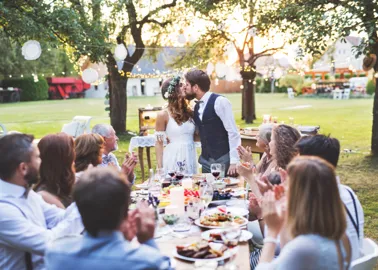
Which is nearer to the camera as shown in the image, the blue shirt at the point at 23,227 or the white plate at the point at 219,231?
the blue shirt at the point at 23,227

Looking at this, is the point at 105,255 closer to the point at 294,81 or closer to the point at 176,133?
the point at 176,133

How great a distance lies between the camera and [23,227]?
7.16ft

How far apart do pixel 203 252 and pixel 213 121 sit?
2.26 m

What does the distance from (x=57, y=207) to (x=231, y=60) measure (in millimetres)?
14544

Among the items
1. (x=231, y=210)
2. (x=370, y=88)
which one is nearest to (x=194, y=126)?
(x=231, y=210)

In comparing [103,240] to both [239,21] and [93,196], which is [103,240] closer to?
[93,196]

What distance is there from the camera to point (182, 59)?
49.6ft

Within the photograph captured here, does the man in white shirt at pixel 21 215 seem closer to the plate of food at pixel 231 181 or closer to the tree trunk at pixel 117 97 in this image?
the plate of food at pixel 231 181

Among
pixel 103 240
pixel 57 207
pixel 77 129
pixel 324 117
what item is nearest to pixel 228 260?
pixel 103 240

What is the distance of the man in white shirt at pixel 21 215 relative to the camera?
7.14 ft

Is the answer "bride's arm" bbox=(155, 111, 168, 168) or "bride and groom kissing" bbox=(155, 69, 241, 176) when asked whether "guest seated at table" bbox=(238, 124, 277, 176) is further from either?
"bride's arm" bbox=(155, 111, 168, 168)

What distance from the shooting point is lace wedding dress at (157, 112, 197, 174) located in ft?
15.0

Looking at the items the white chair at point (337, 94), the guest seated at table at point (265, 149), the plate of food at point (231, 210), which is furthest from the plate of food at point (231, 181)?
the white chair at point (337, 94)

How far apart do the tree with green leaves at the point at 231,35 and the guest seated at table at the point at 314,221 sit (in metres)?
8.46
